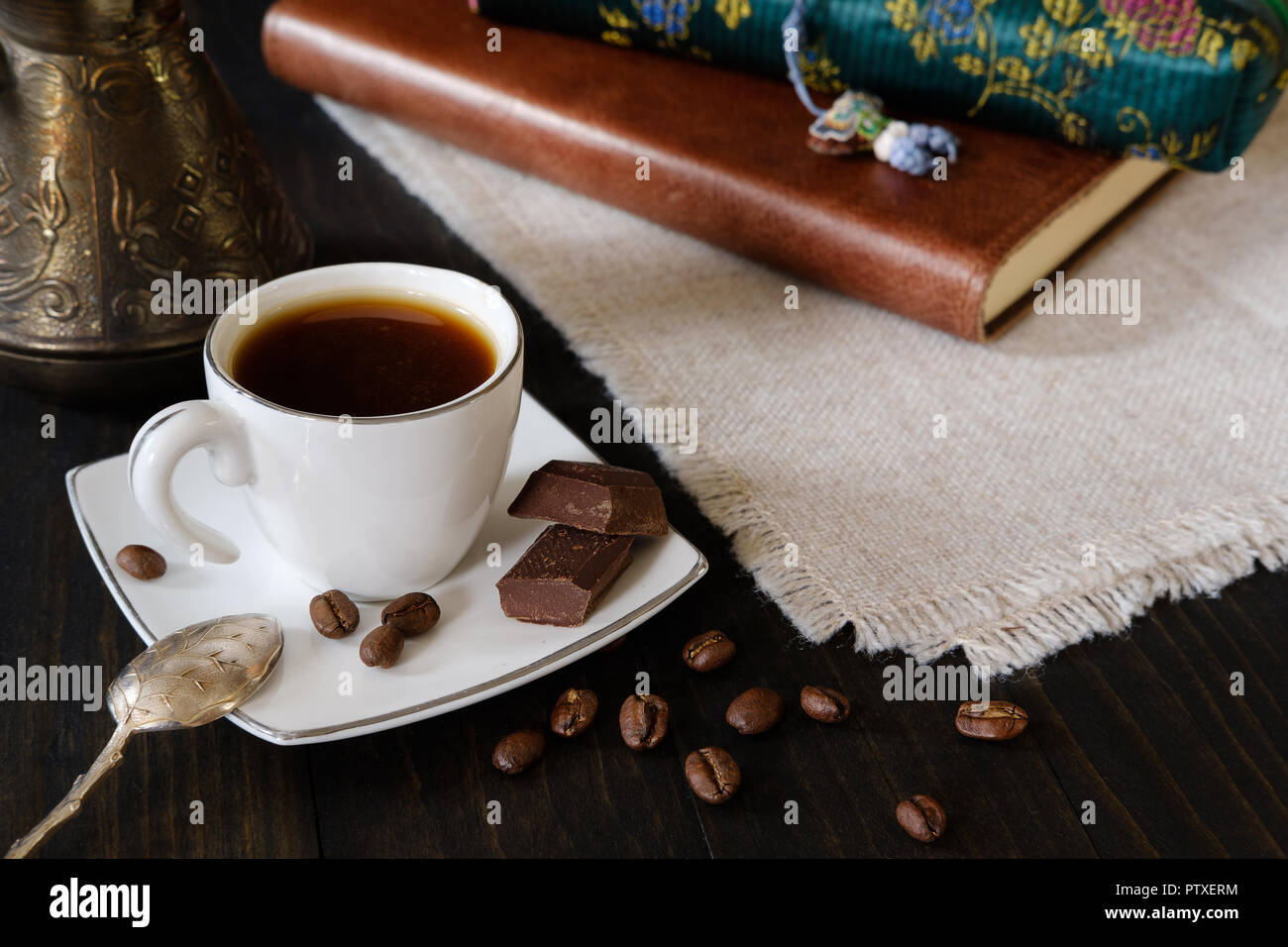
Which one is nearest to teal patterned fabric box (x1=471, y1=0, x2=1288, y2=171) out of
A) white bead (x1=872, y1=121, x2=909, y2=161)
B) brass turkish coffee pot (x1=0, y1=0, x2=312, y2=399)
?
white bead (x1=872, y1=121, x2=909, y2=161)

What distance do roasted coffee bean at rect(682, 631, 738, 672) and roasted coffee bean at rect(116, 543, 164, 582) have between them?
397 millimetres

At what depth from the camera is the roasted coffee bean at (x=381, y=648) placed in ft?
2.54

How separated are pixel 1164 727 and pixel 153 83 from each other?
3.05 ft

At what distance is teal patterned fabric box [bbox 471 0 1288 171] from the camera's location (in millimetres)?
1226

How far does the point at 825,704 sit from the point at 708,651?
94 mm

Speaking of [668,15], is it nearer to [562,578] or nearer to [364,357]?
[364,357]

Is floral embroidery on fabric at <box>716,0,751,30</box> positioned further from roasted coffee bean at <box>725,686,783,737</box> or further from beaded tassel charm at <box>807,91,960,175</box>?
roasted coffee bean at <box>725,686,783,737</box>

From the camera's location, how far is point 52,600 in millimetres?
887

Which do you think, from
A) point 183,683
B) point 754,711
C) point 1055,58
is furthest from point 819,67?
point 183,683

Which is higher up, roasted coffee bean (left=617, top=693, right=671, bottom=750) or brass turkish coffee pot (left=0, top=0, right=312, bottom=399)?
brass turkish coffee pot (left=0, top=0, right=312, bottom=399)

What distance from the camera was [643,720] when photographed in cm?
80
